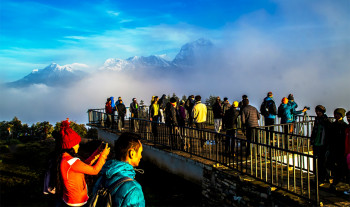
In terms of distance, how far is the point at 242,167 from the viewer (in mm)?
8055

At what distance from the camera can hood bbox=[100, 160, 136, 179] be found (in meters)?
2.74

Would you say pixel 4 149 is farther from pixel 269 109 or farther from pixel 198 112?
pixel 269 109

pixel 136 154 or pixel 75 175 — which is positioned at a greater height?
pixel 136 154

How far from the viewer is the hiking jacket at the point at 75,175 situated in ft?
13.6

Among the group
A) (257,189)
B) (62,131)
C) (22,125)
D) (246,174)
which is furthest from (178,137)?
(22,125)

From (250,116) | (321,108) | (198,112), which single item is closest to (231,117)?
(250,116)

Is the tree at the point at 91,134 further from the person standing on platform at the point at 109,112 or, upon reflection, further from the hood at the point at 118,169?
the hood at the point at 118,169

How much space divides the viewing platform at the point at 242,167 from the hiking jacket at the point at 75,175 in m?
4.34

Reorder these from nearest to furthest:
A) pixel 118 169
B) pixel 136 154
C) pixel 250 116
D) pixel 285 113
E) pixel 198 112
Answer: pixel 118 169
pixel 136 154
pixel 250 116
pixel 198 112
pixel 285 113

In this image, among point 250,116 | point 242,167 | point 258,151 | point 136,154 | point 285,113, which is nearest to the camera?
point 136,154

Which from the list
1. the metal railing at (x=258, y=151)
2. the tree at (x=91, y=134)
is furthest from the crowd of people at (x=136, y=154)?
the tree at (x=91, y=134)

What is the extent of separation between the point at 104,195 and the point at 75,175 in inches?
69.2

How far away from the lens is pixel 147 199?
1005cm

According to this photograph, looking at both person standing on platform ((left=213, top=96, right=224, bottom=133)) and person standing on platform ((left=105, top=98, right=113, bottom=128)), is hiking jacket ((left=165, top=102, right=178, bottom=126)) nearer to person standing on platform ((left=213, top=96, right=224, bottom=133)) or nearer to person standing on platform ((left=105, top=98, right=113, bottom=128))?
person standing on platform ((left=213, top=96, right=224, bottom=133))
